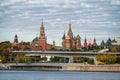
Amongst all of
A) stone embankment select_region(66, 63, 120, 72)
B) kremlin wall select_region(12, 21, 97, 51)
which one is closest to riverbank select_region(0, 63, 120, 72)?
stone embankment select_region(66, 63, 120, 72)

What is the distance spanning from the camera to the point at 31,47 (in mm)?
30734

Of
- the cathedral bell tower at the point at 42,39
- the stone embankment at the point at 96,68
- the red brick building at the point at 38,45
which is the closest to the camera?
the stone embankment at the point at 96,68

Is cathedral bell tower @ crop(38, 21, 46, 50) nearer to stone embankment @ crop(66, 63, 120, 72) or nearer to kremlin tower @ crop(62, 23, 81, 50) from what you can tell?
kremlin tower @ crop(62, 23, 81, 50)

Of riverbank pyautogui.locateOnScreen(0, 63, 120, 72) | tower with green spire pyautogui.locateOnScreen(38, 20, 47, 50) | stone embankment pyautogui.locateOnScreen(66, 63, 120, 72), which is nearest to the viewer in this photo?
stone embankment pyautogui.locateOnScreen(66, 63, 120, 72)

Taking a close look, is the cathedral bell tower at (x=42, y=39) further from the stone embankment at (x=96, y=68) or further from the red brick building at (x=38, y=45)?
the stone embankment at (x=96, y=68)

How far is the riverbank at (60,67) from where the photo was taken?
2485 centimetres

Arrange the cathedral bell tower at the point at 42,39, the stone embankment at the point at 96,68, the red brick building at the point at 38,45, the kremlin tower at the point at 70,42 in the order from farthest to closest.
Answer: the red brick building at the point at 38,45 → the kremlin tower at the point at 70,42 → the cathedral bell tower at the point at 42,39 → the stone embankment at the point at 96,68

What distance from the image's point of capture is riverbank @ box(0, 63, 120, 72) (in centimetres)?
2485

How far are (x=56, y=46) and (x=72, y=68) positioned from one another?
3525 millimetres

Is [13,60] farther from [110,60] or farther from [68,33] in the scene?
[110,60]

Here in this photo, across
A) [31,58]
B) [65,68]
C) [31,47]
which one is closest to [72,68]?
[65,68]

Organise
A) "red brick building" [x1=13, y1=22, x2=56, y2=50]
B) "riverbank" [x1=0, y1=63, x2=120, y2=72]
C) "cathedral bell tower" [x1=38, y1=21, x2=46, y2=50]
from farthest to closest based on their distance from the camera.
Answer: "red brick building" [x1=13, y1=22, x2=56, y2=50], "cathedral bell tower" [x1=38, y1=21, x2=46, y2=50], "riverbank" [x1=0, y1=63, x2=120, y2=72]

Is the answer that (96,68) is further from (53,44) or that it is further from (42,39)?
(42,39)

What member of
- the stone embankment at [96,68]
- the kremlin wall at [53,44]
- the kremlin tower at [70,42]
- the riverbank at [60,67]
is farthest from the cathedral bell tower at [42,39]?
the stone embankment at [96,68]
